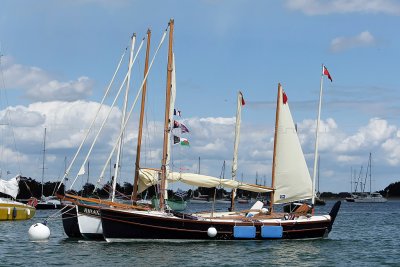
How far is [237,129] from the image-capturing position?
192ft

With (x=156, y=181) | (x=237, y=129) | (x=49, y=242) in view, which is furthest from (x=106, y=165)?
(x=237, y=129)

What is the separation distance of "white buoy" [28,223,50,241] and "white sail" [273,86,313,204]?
52.4 feet

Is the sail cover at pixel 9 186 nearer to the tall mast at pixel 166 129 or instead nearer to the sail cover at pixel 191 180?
the sail cover at pixel 191 180

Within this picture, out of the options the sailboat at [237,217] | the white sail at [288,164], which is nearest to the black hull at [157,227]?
the sailboat at [237,217]

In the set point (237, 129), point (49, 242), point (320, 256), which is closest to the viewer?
point (320, 256)

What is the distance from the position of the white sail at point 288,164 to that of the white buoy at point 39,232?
15959mm

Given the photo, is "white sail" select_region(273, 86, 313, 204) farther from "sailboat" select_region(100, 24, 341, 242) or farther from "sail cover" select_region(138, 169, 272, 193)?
"sail cover" select_region(138, 169, 272, 193)

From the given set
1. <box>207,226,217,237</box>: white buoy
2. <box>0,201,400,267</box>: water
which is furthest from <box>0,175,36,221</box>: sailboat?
<box>207,226,217,237</box>: white buoy

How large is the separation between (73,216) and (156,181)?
614 cm

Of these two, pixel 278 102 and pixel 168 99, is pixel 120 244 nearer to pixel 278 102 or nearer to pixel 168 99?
pixel 168 99

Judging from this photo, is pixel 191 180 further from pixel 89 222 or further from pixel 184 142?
pixel 89 222

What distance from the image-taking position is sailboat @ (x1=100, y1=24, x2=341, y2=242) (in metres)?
47.9

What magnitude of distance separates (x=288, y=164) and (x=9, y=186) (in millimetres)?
47622

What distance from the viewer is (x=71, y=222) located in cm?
5300
